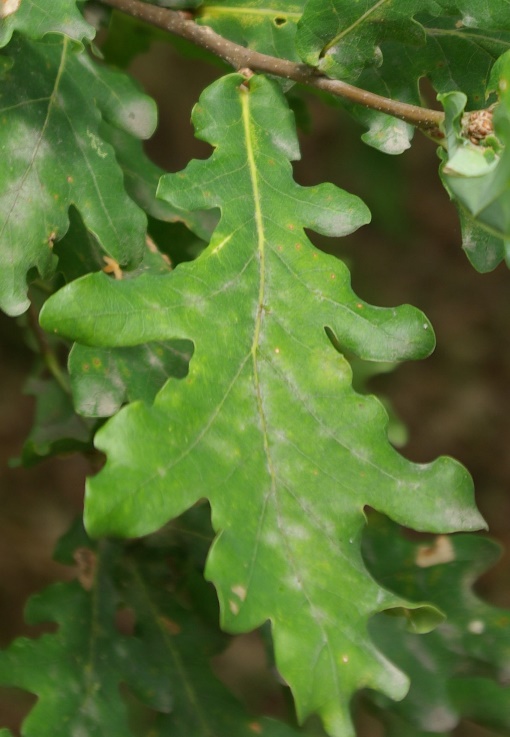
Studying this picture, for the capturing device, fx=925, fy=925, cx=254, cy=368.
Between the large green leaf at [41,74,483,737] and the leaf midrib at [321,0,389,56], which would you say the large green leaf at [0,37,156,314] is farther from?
the leaf midrib at [321,0,389,56]

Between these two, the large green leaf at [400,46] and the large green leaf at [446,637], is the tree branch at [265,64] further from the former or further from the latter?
the large green leaf at [446,637]

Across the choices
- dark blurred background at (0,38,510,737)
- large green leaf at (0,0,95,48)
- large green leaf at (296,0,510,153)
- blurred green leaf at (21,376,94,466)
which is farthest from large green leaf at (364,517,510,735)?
dark blurred background at (0,38,510,737)

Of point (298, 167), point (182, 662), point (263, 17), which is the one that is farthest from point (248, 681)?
point (263, 17)

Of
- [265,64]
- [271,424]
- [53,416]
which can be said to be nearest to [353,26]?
[265,64]

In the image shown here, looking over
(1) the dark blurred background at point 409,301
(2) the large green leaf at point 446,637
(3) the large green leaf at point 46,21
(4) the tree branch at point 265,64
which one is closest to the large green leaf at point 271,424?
(4) the tree branch at point 265,64

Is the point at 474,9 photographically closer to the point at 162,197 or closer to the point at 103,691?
the point at 162,197

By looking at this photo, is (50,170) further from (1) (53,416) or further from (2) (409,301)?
(2) (409,301)
